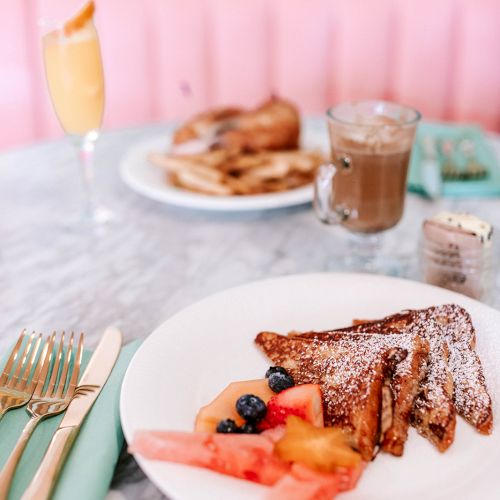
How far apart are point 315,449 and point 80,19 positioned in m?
0.93

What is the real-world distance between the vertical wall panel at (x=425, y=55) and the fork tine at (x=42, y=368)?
175 centimetres

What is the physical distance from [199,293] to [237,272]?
0.32 ft

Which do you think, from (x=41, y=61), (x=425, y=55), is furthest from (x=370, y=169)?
(x=41, y=61)

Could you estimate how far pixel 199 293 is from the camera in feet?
3.71

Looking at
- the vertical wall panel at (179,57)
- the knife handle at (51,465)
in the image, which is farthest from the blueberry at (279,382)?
the vertical wall panel at (179,57)

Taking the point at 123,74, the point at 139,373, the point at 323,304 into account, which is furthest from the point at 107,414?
the point at 123,74

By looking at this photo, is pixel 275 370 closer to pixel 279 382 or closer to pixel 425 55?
pixel 279 382

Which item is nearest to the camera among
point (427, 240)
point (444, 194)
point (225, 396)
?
point (225, 396)

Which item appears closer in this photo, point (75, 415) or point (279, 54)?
point (75, 415)

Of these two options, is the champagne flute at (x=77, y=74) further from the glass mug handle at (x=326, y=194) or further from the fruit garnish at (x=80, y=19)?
the glass mug handle at (x=326, y=194)

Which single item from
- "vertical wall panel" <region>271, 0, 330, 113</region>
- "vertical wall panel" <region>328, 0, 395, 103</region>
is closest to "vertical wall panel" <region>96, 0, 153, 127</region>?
"vertical wall panel" <region>271, 0, 330, 113</region>

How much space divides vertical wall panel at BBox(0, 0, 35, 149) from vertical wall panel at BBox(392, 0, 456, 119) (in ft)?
4.11

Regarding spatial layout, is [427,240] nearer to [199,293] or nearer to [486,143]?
[199,293]

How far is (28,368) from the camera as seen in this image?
0.84 metres
